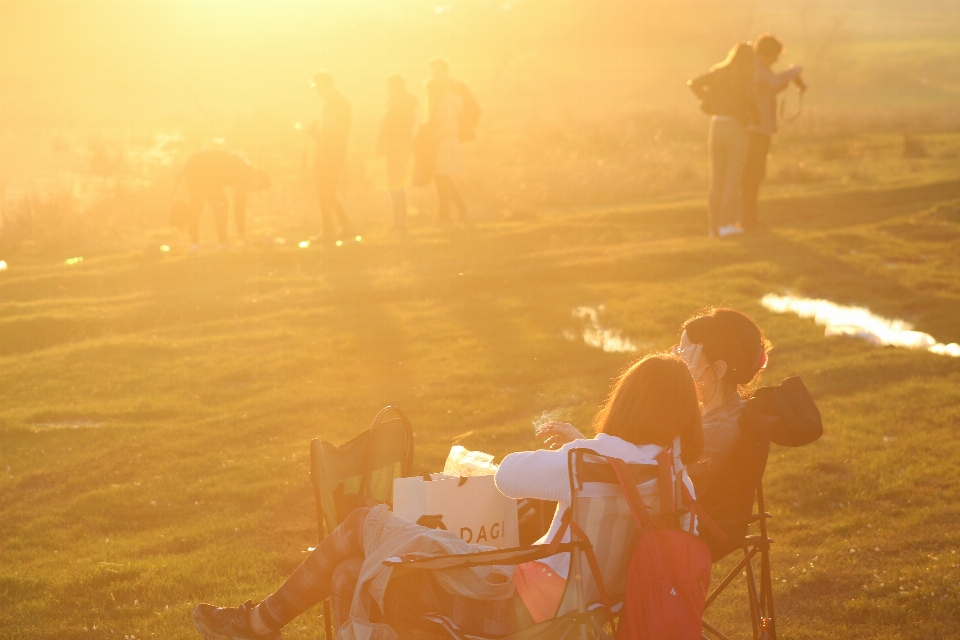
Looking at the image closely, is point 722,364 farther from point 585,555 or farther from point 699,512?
point 585,555

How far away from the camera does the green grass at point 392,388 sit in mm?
5293

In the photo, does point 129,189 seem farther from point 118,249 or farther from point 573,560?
point 573,560

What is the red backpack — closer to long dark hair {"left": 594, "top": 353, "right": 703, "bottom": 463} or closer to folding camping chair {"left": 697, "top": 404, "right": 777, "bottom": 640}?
long dark hair {"left": 594, "top": 353, "right": 703, "bottom": 463}

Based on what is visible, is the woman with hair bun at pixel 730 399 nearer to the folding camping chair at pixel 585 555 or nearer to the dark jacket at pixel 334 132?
the folding camping chair at pixel 585 555

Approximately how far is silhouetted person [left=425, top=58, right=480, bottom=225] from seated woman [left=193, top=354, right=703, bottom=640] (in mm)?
12687

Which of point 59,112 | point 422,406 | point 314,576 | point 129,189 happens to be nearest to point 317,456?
point 314,576

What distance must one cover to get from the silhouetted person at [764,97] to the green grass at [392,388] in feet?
3.36

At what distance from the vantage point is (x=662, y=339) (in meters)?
10.0

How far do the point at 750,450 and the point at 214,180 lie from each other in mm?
11914

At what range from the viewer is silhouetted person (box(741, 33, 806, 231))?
13831 mm

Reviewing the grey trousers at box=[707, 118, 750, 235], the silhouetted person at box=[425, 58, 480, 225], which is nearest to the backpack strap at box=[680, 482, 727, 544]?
the grey trousers at box=[707, 118, 750, 235]

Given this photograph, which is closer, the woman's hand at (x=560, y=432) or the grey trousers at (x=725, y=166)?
the woman's hand at (x=560, y=432)

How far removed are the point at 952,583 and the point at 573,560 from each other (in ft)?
8.49

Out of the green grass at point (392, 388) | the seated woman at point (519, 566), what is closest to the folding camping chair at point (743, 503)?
the seated woman at point (519, 566)
